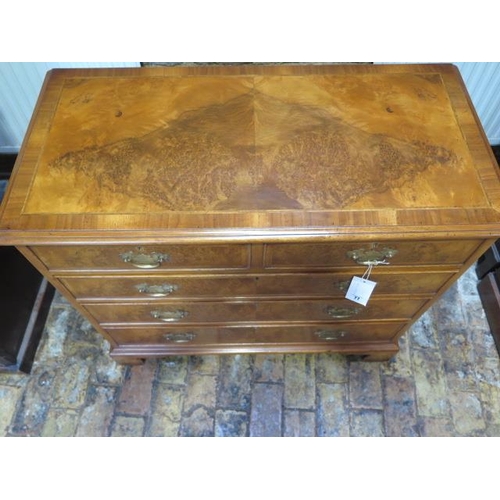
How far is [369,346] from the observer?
181 centimetres

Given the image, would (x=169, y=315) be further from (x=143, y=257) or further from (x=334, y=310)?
(x=334, y=310)

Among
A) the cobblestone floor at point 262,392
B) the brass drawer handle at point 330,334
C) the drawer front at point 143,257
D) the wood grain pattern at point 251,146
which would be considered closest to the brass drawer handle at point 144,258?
the drawer front at point 143,257

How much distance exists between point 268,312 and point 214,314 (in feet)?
0.67

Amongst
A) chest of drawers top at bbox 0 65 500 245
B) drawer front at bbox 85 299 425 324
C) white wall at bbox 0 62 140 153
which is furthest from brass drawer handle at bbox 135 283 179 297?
white wall at bbox 0 62 140 153

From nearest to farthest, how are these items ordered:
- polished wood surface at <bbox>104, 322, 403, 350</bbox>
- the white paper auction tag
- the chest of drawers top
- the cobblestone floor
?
the chest of drawers top → the white paper auction tag → polished wood surface at <bbox>104, 322, 403, 350</bbox> → the cobblestone floor

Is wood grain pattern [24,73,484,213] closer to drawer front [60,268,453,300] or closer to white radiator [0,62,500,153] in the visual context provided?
drawer front [60,268,453,300]

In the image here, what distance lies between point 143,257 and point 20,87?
4.32 ft

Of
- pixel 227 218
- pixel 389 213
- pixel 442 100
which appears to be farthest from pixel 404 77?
pixel 227 218

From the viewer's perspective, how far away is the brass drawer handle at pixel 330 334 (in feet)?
5.54

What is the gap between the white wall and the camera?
72.2 inches

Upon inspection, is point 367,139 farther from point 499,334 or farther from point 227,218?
point 499,334

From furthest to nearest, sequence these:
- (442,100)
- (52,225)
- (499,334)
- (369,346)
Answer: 1. (499,334)
2. (369,346)
3. (442,100)
4. (52,225)

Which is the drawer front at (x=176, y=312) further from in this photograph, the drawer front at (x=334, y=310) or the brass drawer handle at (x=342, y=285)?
the brass drawer handle at (x=342, y=285)

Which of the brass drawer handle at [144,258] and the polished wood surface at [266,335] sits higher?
the brass drawer handle at [144,258]
